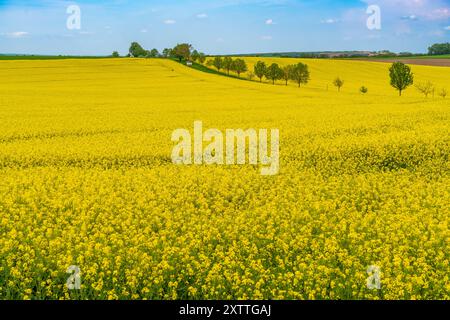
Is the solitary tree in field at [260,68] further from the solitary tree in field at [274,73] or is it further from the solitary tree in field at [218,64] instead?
the solitary tree in field at [218,64]

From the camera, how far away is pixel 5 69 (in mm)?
74688

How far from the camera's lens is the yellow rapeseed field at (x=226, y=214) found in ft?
26.0

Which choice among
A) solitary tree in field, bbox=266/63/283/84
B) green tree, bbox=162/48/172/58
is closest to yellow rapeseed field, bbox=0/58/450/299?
solitary tree in field, bbox=266/63/283/84

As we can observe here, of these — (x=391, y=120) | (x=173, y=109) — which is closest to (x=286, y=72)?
(x=173, y=109)

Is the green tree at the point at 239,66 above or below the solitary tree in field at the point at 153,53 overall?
below

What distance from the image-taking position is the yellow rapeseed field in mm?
7922

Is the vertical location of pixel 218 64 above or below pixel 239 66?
above

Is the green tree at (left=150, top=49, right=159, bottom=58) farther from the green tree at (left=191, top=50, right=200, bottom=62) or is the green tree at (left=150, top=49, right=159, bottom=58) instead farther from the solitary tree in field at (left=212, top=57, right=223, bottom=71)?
the solitary tree in field at (left=212, top=57, right=223, bottom=71)

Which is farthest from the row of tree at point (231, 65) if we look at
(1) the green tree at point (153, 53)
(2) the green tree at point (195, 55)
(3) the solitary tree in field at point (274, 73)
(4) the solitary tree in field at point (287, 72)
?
(1) the green tree at point (153, 53)

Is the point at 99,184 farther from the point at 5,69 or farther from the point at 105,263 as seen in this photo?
the point at 5,69

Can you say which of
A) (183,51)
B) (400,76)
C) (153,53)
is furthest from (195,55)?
(400,76)

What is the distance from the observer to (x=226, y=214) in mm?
11430

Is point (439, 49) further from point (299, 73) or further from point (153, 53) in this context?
point (153, 53)

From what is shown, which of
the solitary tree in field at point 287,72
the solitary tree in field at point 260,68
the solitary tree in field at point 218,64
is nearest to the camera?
the solitary tree in field at point 287,72
